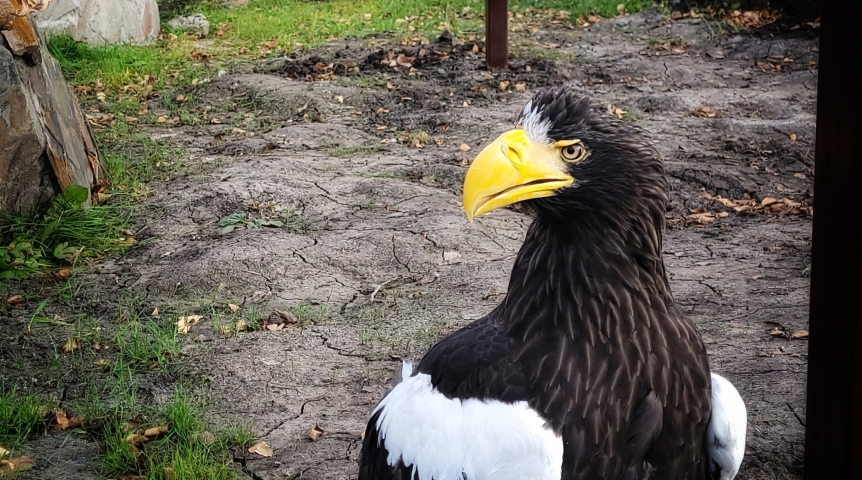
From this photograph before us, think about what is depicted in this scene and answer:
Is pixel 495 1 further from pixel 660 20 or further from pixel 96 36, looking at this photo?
pixel 96 36

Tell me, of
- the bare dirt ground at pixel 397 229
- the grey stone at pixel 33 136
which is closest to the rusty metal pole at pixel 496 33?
the bare dirt ground at pixel 397 229

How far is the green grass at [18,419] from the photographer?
3.36 metres

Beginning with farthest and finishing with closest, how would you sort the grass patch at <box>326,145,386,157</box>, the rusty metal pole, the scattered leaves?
the rusty metal pole < the scattered leaves < the grass patch at <box>326,145,386,157</box>

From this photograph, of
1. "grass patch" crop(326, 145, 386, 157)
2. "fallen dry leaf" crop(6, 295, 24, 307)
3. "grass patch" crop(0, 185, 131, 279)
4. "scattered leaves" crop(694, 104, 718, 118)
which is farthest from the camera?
"scattered leaves" crop(694, 104, 718, 118)

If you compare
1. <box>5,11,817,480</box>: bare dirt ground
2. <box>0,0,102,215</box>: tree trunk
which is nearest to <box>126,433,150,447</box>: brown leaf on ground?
<box>5,11,817,480</box>: bare dirt ground

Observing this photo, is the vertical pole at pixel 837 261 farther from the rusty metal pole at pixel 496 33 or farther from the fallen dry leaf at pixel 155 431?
the rusty metal pole at pixel 496 33

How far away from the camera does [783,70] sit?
8.73m

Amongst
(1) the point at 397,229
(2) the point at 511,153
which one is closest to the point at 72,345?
(1) the point at 397,229

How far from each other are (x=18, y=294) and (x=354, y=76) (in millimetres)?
4734

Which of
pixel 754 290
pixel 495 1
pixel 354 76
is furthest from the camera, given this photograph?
pixel 354 76

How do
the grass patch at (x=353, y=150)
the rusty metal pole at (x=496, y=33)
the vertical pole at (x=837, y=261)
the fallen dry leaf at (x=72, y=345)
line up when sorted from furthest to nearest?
1. the rusty metal pole at (x=496, y=33)
2. the grass patch at (x=353, y=150)
3. the fallen dry leaf at (x=72, y=345)
4. the vertical pole at (x=837, y=261)

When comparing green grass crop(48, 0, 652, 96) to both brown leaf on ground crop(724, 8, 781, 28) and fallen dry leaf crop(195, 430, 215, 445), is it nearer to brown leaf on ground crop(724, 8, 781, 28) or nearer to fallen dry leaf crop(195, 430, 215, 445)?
brown leaf on ground crop(724, 8, 781, 28)

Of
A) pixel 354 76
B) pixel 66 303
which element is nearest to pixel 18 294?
pixel 66 303

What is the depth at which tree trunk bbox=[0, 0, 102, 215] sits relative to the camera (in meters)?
4.83
